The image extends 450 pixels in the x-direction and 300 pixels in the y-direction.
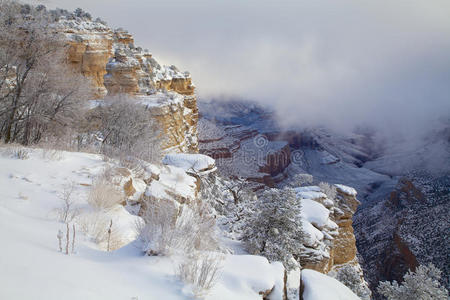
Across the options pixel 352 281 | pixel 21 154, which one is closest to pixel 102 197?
pixel 21 154

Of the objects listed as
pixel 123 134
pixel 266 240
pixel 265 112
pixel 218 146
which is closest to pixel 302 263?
pixel 266 240

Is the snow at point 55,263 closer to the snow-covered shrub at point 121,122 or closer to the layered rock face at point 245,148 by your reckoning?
the snow-covered shrub at point 121,122

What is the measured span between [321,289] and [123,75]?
2158 cm

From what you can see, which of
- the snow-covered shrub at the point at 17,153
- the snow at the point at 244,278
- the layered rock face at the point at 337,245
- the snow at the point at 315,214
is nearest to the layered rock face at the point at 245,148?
the layered rock face at the point at 337,245

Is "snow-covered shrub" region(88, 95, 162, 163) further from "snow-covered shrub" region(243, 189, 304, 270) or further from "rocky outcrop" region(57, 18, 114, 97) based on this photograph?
"snow-covered shrub" region(243, 189, 304, 270)

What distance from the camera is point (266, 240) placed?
9.26 metres

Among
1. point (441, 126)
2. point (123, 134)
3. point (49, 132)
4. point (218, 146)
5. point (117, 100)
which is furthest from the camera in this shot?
point (441, 126)

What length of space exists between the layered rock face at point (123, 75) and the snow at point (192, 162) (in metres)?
7.84

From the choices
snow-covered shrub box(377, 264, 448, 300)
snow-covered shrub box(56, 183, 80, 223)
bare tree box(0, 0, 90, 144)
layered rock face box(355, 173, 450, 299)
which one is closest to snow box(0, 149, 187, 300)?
snow-covered shrub box(56, 183, 80, 223)

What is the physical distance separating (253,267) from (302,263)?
25.7 feet

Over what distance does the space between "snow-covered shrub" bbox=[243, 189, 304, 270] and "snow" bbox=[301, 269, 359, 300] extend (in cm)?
467

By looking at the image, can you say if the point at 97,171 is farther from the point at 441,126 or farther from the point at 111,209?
the point at 441,126

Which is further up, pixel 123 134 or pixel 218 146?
pixel 123 134

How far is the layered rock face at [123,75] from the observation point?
2130 cm
